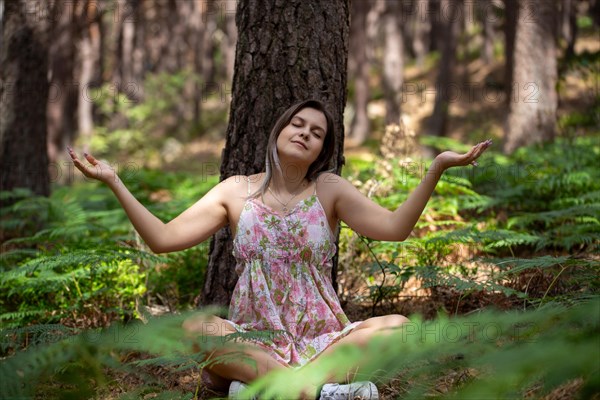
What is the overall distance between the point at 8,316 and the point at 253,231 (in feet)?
5.28

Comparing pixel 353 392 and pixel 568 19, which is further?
pixel 568 19

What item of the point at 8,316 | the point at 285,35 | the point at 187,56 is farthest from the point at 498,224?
the point at 187,56

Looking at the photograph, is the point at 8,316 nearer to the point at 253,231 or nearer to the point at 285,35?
the point at 253,231

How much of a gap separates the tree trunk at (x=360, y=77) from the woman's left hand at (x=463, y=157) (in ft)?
53.9

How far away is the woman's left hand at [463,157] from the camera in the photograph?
279 cm

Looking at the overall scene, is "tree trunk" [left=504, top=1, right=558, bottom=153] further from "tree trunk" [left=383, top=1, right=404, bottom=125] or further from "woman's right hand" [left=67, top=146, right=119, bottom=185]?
"woman's right hand" [left=67, top=146, right=119, bottom=185]

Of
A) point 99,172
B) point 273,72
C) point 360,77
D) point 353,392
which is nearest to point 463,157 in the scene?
point 353,392

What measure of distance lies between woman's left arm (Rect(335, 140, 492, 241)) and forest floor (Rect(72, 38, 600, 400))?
2.43 feet

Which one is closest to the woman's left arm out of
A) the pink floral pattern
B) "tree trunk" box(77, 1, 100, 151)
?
the pink floral pattern

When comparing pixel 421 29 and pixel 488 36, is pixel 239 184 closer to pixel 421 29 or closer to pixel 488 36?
pixel 488 36

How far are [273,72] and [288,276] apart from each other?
1.31m

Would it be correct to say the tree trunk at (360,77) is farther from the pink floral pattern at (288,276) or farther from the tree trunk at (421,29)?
the pink floral pattern at (288,276)

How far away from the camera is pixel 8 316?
12.0 ft

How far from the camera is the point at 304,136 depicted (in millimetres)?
3238
